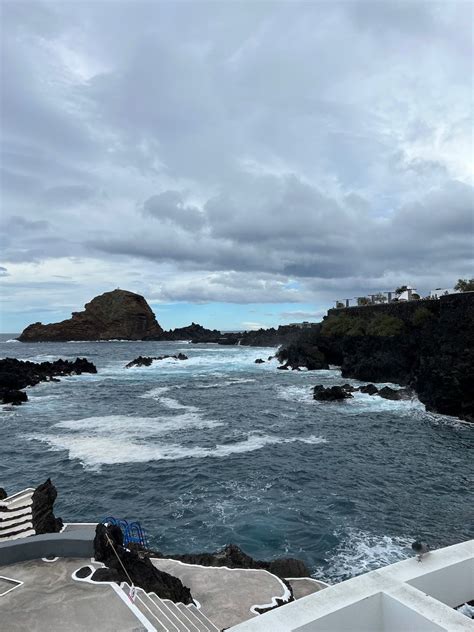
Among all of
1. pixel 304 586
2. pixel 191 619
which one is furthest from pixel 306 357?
pixel 191 619

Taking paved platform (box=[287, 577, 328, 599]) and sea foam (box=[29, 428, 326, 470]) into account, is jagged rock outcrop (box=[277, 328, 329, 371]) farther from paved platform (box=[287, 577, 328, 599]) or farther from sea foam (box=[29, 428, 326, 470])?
paved platform (box=[287, 577, 328, 599])

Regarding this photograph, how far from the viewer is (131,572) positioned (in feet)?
29.2

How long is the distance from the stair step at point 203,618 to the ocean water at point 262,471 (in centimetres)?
469

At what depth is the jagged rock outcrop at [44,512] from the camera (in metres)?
11.4

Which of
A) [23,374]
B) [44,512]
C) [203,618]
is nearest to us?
[203,618]

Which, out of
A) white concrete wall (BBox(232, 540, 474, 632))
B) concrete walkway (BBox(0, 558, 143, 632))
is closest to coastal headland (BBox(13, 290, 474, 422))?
white concrete wall (BBox(232, 540, 474, 632))

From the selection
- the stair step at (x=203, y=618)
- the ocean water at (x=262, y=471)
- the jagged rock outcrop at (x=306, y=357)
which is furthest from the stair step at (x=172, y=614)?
the jagged rock outcrop at (x=306, y=357)

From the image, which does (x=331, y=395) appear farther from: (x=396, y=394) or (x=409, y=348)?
(x=409, y=348)

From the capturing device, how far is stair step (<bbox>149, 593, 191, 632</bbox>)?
768 cm

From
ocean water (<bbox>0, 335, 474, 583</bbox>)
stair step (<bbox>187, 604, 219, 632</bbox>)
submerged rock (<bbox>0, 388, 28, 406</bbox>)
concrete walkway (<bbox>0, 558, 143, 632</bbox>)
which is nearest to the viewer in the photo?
concrete walkway (<bbox>0, 558, 143, 632</bbox>)

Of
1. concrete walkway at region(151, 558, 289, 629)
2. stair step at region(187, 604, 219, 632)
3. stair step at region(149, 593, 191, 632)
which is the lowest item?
concrete walkway at region(151, 558, 289, 629)

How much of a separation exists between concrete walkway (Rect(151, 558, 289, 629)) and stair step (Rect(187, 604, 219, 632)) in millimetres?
153

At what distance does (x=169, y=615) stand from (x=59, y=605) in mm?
1815

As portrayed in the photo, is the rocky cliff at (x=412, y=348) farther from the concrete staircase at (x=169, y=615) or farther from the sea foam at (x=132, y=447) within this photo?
the concrete staircase at (x=169, y=615)
